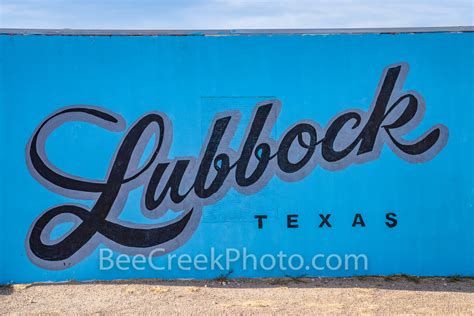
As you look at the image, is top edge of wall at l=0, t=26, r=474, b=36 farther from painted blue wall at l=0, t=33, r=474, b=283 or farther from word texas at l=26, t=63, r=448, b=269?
word texas at l=26, t=63, r=448, b=269

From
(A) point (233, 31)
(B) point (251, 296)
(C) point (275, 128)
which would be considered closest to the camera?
(B) point (251, 296)

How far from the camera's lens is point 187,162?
8352mm

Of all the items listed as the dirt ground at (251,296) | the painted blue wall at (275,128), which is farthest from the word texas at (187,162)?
the dirt ground at (251,296)

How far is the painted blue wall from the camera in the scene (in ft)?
26.9

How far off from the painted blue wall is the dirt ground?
0.57ft

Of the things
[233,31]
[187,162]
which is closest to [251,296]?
[187,162]

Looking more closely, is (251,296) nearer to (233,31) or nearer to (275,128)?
(275,128)

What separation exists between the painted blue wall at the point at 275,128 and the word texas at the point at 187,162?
9cm

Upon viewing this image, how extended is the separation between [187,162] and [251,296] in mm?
1765

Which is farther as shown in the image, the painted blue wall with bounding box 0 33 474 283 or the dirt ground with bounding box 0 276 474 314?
the painted blue wall with bounding box 0 33 474 283

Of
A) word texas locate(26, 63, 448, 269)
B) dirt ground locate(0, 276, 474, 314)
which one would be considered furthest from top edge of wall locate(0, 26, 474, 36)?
dirt ground locate(0, 276, 474, 314)

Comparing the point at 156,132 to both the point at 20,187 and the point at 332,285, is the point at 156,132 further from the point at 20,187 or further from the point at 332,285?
the point at 332,285

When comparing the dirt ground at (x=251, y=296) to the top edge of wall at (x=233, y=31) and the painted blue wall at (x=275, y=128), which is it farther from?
the top edge of wall at (x=233, y=31)

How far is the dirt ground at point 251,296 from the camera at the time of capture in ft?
23.9
